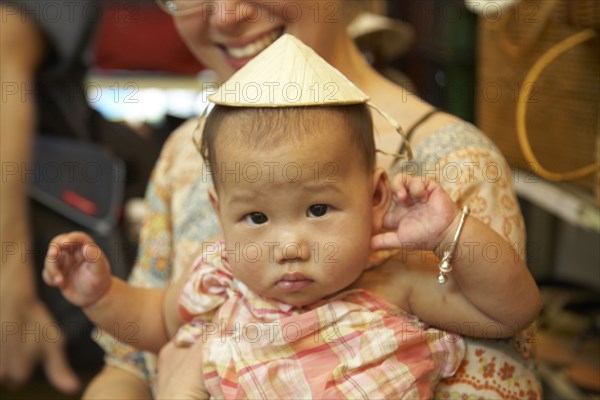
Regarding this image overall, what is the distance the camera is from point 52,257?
1.08 meters

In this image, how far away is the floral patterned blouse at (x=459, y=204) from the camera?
1.07m

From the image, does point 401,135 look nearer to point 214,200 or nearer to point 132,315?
point 214,200

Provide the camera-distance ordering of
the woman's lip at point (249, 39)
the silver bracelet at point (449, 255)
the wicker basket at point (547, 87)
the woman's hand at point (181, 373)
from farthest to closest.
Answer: the wicker basket at point (547, 87) → the woman's lip at point (249, 39) → the woman's hand at point (181, 373) → the silver bracelet at point (449, 255)

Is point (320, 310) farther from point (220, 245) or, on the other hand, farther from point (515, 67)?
point (515, 67)

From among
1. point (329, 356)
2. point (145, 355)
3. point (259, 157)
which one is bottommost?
point (145, 355)

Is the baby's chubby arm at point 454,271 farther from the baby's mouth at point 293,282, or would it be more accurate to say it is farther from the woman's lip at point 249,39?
the woman's lip at point 249,39

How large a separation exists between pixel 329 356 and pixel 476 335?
0.62ft

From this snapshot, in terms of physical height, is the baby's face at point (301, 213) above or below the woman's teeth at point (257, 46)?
below

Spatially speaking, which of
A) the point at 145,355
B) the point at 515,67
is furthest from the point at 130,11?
the point at 145,355

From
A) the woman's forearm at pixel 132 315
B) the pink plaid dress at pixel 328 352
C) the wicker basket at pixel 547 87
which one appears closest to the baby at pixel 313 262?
the pink plaid dress at pixel 328 352

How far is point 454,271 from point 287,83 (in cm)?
29

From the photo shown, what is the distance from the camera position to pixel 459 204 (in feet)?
3.58

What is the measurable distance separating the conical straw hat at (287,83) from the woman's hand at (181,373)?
336 millimetres

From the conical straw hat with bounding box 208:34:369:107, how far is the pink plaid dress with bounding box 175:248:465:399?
242 millimetres
